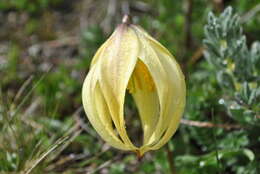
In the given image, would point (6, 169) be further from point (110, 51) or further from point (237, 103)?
point (237, 103)

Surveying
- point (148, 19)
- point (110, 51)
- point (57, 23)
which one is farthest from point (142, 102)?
point (57, 23)

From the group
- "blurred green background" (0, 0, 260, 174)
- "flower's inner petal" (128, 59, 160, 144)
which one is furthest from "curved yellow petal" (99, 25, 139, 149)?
"blurred green background" (0, 0, 260, 174)

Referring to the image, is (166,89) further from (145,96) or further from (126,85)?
(145,96)

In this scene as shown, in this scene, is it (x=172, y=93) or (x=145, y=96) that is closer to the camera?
(x=172, y=93)

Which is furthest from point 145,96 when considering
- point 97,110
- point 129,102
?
point 129,102

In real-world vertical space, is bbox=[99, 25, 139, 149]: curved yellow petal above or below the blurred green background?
above

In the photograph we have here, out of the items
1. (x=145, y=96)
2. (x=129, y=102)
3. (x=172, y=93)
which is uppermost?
(x=172, y=93)

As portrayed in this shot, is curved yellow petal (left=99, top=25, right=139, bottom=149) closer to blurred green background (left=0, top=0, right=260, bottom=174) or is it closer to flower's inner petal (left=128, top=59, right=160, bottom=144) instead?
flower's inner petal (left=128, top=59, right=160, bottom=144)
